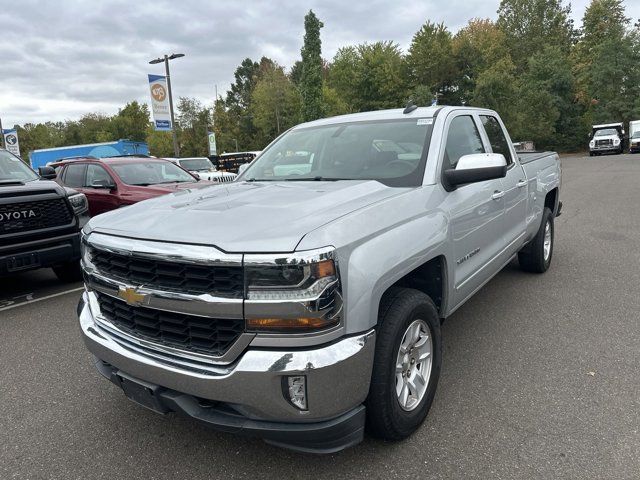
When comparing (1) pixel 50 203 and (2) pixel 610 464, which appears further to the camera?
(1) pixel 50 203

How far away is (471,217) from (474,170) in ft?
1.58

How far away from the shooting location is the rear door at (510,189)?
4145mm

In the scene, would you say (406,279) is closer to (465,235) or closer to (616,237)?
(465,235)

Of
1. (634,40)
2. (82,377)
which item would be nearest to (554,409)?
(82,377)

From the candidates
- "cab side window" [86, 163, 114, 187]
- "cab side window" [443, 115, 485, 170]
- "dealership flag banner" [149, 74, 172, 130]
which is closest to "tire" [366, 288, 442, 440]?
"cab side window" [443, 115, 485, 170]

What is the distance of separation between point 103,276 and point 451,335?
2.77 meters

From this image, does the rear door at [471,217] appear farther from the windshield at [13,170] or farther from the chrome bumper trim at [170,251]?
the windshield at [13,170]

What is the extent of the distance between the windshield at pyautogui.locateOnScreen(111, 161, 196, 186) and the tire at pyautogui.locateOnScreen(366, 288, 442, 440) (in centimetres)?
710

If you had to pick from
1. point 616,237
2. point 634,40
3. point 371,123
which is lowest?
point 616,237

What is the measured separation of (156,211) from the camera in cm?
265

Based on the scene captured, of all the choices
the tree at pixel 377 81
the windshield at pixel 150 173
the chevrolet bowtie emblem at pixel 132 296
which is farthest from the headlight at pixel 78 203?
the tree at pixel 377 81

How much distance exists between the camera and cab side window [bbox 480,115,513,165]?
435 cm

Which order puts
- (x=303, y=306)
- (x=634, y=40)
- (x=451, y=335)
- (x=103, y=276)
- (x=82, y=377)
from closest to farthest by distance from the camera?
1. (x=303, y=306)
2. (x=103, y=276)
3. (x=82, y=377)
4. (x=451, y=335)
5. (x=634, y=40)

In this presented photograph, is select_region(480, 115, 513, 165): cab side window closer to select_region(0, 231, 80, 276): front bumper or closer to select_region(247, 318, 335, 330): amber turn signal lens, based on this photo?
select_region(247, 318, 335, 330): amber turn signal lens
